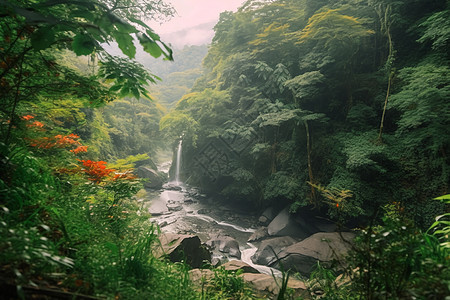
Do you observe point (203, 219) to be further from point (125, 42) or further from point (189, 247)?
point (125, 42)

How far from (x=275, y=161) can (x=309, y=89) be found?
13.6 ft

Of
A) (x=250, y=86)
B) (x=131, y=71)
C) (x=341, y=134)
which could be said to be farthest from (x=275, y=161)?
(x=131, y=71)

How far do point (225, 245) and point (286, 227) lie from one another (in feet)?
9.32

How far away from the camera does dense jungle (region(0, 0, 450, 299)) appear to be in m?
1.22

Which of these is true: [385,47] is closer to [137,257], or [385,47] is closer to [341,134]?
[341,134]

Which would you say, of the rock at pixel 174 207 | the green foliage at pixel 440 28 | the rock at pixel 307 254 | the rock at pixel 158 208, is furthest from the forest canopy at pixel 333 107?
the rock at pixel 158 208

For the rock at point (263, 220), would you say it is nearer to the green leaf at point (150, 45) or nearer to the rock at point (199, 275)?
the rock at point (199, 275)

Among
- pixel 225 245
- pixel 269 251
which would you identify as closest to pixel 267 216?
pixel 269 251

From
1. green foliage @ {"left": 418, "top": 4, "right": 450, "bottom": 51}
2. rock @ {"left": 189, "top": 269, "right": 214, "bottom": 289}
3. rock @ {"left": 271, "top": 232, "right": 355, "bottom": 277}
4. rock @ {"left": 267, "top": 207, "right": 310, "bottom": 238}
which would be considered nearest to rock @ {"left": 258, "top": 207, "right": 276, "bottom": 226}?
rock @ {"left": 267, "top": 207, "right": 310, "bottom": 238}

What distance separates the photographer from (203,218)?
11172mm

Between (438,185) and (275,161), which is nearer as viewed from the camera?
(438,185)

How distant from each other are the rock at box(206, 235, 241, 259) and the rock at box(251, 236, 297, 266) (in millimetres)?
677

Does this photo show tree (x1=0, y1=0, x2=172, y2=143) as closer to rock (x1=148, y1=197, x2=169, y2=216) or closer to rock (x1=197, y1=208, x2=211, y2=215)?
rock (x1=148, y1=197, x2=169, y2=216)

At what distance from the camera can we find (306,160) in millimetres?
9109
